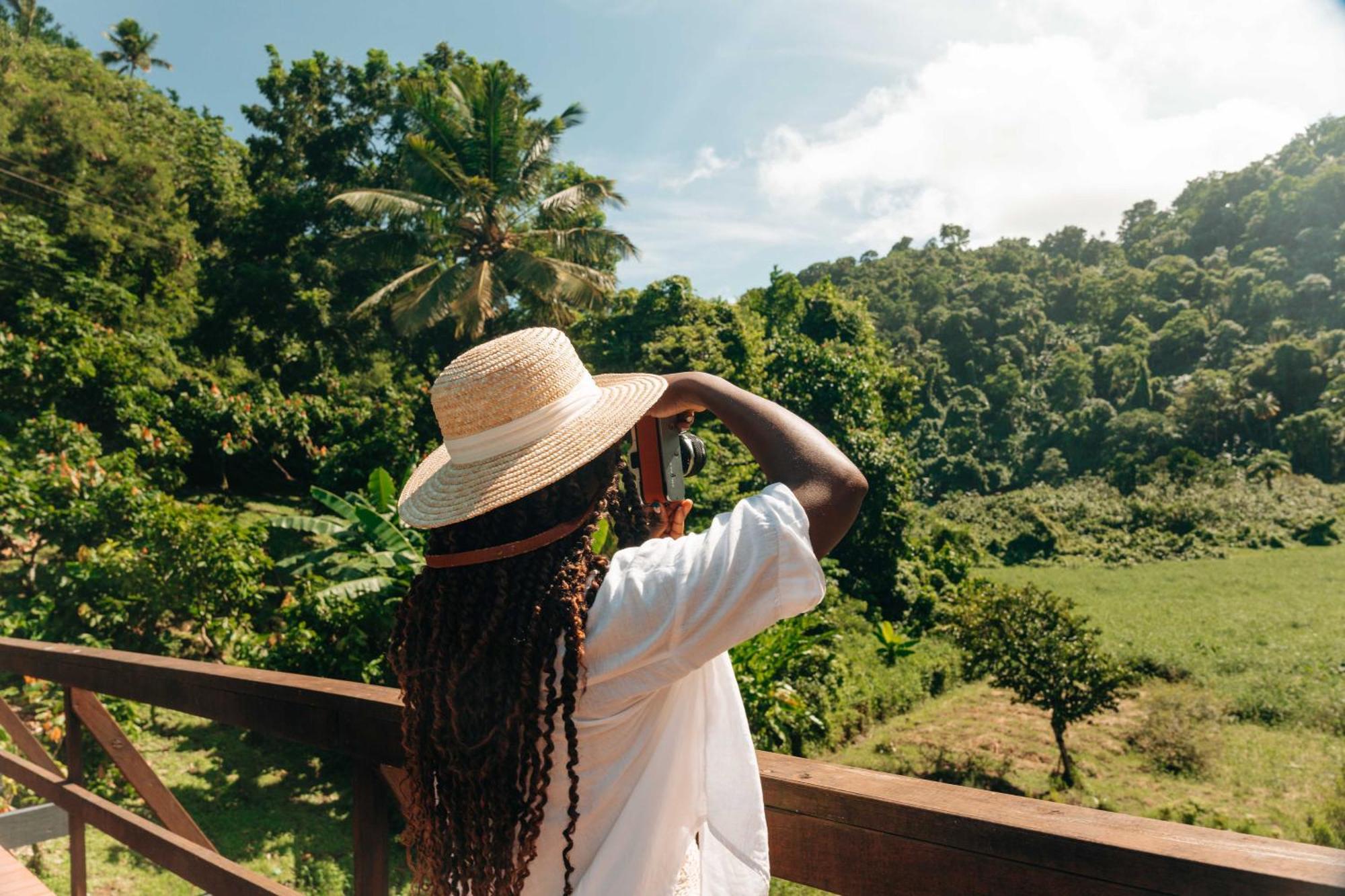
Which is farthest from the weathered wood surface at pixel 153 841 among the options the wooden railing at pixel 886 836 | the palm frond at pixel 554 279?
the palm frond at pixel 554 279

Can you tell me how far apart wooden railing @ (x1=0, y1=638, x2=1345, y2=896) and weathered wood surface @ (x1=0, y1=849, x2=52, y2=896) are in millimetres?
863

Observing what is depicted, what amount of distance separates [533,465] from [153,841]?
61.2 inches

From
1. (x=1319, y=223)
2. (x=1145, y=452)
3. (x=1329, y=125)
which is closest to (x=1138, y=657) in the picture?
(x=1145, y=452)

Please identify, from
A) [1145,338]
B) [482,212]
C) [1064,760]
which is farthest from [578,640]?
[1145,338]

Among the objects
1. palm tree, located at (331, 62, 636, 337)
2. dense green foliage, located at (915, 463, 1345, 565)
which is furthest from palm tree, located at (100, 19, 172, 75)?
dense green foliage, located at (915, 463, 1345, 565)

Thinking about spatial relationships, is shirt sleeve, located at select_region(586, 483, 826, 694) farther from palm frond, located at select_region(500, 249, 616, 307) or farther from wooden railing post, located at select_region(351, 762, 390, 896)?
palm frond, located at select_region(500, 249, 616, 307)

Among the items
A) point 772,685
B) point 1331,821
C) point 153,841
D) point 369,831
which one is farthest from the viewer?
point 1331,821

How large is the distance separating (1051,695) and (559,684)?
1160cm

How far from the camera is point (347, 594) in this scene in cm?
695

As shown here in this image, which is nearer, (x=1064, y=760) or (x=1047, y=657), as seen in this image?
(x=1047, y=657)

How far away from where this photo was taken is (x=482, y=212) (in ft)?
52.1

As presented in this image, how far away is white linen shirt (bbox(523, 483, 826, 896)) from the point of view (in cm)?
91

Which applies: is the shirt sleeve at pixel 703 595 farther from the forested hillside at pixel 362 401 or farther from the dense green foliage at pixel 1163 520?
the dense green foliage at pixel 1163 520

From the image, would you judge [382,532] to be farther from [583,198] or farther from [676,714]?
[583,198]
